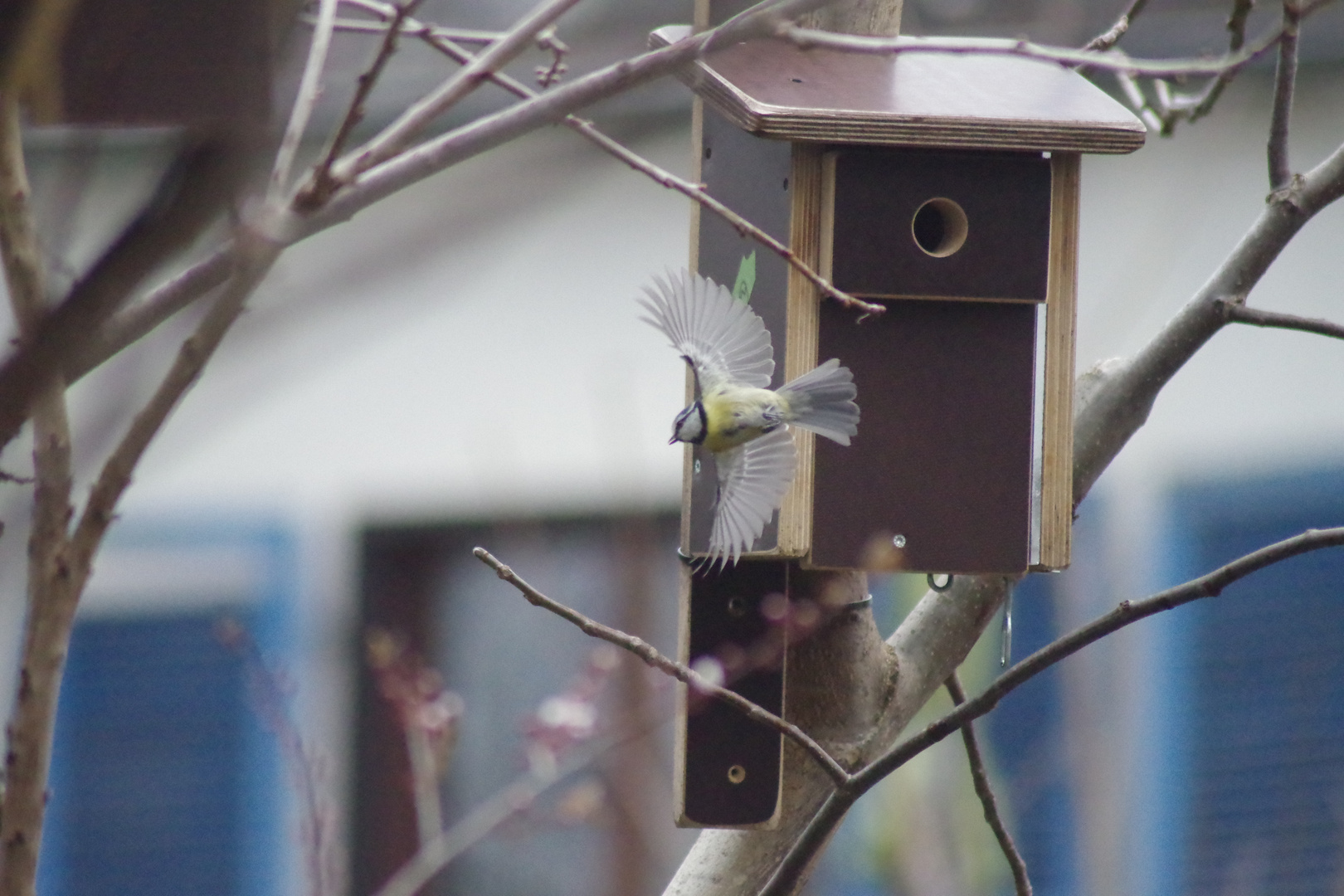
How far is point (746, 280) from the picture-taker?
1852mm

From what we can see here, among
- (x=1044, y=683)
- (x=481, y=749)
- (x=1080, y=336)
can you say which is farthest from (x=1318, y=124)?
(x=481, y=749)

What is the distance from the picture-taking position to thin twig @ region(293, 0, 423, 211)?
107cm

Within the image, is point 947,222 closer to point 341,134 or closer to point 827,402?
point 827,402

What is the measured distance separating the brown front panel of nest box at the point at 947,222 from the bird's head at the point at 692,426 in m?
0.22

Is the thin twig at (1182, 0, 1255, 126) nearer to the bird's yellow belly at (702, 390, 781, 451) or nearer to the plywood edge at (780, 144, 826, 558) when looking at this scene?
the plywood edge at (780, 144, 826, 558)

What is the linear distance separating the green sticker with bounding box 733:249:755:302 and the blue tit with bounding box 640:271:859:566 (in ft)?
0.50

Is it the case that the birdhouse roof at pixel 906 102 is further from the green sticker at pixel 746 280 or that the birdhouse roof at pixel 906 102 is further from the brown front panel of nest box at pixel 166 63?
the brown front panel of nest box at pixel 166 63

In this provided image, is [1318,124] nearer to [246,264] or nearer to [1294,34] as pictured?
[1294,34]

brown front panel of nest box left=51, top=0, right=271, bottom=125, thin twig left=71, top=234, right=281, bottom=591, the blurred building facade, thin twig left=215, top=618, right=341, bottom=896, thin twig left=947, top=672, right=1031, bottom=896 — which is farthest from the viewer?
the blurred building facade

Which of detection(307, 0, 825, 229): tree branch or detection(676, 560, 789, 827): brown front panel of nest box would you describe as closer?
detection(307, 0, 825, 229): tree branch

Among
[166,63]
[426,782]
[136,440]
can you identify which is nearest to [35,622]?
[136,440]

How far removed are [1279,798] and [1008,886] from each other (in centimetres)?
76

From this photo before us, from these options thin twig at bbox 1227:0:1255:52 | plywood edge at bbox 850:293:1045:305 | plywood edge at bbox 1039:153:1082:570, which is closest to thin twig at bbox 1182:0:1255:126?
thin twig at bbox 1227:0:1255:52

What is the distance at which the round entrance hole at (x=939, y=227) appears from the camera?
5.79 ft
